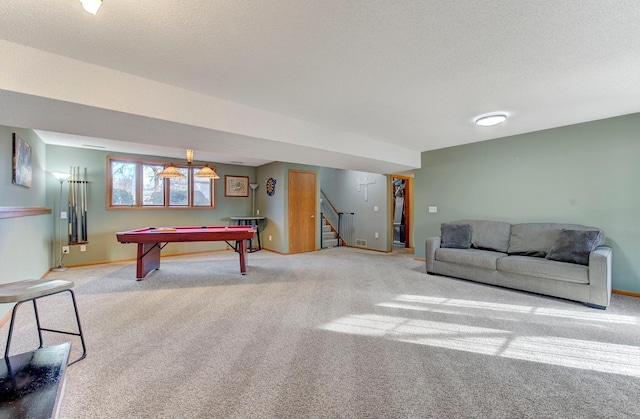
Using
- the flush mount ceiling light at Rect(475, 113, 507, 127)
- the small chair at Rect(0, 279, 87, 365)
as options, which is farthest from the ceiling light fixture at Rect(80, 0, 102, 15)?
the flush mount ceiling light at Rect(475, 113, 507, 127)

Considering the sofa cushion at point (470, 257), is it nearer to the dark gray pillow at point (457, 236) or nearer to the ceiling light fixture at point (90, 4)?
the dark gray pillow at point (457, 236)

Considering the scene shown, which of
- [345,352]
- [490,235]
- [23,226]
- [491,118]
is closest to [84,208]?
[23,226]

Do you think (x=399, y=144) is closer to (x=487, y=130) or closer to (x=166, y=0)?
(x=487, y=130)

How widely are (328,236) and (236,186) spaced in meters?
2.95

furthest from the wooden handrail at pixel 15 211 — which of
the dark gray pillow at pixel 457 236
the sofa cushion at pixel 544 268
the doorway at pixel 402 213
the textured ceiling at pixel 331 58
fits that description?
the doorway at pixel 402 213

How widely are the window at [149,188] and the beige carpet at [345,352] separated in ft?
8.31

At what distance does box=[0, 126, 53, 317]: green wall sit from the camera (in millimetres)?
2701

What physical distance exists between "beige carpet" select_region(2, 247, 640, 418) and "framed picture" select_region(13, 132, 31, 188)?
1523 mm

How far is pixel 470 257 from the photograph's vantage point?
3.85 meters

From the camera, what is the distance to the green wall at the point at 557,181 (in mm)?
3383

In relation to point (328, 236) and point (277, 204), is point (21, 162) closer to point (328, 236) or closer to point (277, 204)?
point (277, 204)

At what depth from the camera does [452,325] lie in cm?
251

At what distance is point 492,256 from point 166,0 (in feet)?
14.5

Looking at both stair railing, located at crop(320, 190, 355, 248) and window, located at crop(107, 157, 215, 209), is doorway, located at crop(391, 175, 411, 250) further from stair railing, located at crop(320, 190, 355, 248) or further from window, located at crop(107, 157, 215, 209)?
window, located at crop(107, 157, 215, 209)
